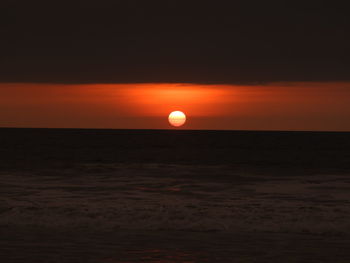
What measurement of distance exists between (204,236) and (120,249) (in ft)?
10.1

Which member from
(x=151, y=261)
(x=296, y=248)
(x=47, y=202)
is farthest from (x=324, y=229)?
(x=47, y=202)

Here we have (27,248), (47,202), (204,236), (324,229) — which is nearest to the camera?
(27,248)

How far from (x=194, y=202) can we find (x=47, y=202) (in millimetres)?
5934

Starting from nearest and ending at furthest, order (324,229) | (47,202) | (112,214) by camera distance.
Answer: (324,229), (112,214), (47,202)

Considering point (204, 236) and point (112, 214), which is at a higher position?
point (112, 214)

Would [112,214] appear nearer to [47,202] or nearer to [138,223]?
[138,223]

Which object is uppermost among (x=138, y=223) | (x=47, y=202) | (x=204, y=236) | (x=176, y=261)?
(x=47, y=202)

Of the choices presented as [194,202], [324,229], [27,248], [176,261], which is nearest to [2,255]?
[27,248]

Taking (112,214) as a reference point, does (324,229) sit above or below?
below

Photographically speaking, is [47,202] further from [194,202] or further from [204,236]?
[204,236]

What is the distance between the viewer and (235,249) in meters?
14.8

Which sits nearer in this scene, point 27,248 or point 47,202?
point 27,248

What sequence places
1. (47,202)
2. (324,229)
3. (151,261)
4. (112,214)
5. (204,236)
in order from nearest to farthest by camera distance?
(151,261), (204,236), (324,229), (112,214), (47,202)

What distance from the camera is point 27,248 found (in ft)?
48.0
